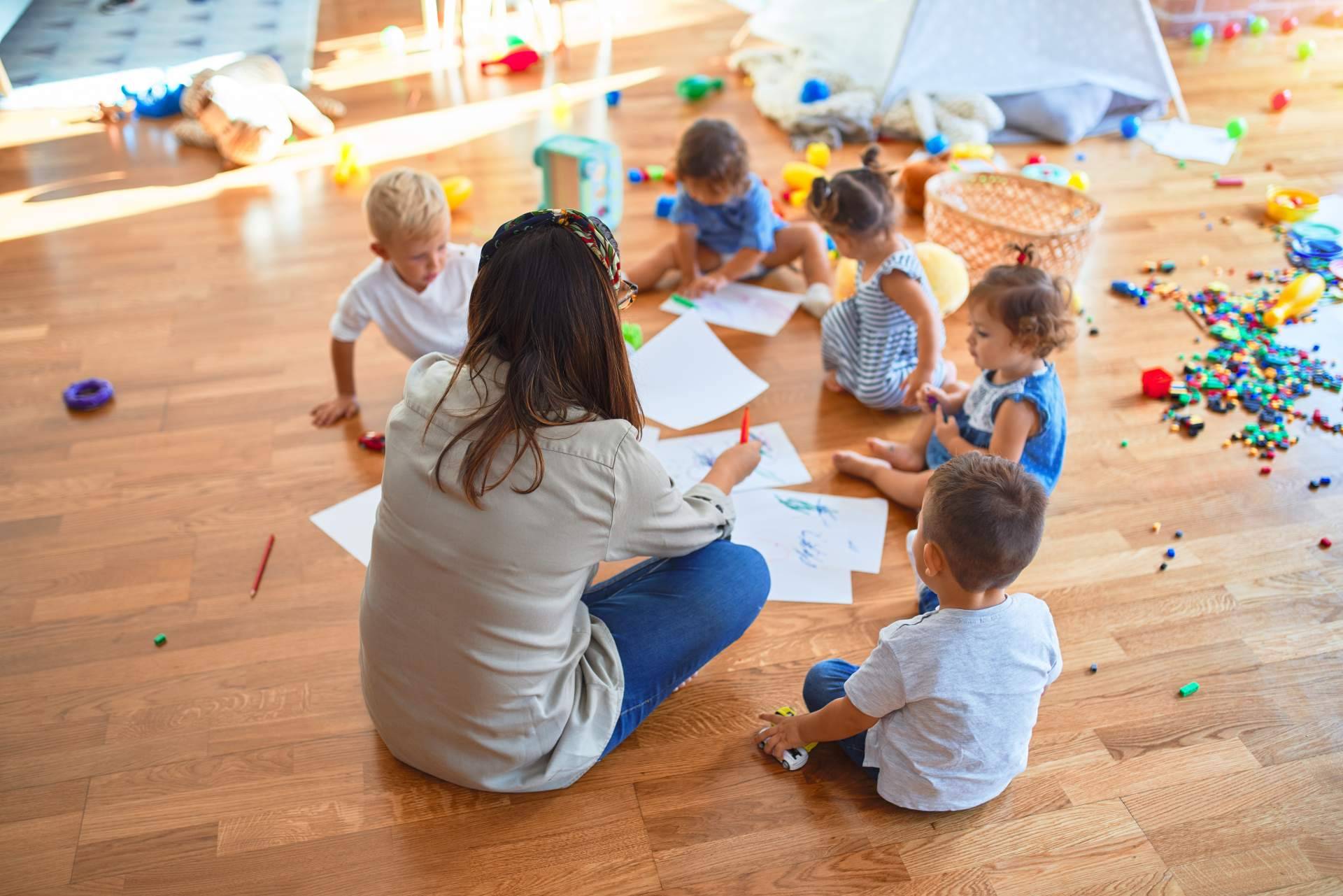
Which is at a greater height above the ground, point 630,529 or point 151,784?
point 630,529

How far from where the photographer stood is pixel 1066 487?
1.82 meters

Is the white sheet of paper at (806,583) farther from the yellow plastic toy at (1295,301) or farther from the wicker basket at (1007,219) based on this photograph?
the yellow plastic toy at (1295,301)

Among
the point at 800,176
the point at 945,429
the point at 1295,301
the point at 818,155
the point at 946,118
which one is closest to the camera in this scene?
the point at 945,429

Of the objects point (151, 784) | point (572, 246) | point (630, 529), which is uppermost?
point (572, 246)

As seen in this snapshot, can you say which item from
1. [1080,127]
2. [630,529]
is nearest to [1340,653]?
[630,529]

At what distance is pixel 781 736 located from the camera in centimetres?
134

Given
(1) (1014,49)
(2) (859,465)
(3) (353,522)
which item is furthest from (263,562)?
(1) (1014,49)

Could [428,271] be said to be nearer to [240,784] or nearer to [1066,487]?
[240,784]

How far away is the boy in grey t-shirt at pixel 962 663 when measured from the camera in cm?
111

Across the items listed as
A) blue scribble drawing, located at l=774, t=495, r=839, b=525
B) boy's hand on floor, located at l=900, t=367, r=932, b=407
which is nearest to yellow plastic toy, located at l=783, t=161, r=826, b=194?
boy's hand on floor, located at l=900, t=367, r=932, b=407

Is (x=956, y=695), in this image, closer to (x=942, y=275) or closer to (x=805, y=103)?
(x=942, y=275)

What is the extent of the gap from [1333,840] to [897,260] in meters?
1.08

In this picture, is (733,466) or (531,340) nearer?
(531,340)

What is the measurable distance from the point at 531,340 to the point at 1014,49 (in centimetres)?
253
